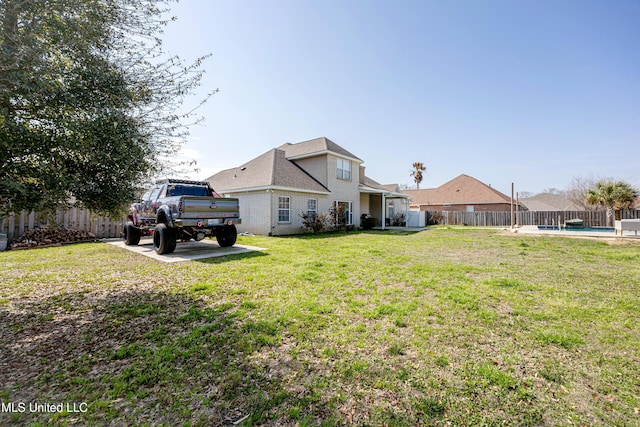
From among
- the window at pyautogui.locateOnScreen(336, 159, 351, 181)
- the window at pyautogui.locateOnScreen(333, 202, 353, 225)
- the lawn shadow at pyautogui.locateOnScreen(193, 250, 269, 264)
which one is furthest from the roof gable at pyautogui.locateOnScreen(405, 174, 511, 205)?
the lawn shadow at pyautogui.locateOnScreen(193, 250, 269, 264)

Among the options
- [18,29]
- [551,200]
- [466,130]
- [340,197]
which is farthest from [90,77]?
[551,200]

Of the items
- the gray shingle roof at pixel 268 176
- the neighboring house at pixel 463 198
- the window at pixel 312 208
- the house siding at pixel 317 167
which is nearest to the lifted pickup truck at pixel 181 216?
the gray shingle roof at pixel 268 176

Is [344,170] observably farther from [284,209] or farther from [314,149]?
[284,209]

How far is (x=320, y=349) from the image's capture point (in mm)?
2982

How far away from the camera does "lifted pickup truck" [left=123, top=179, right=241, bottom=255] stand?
7.98m

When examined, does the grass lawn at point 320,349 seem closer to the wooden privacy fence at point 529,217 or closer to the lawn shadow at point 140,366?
the lawn shadow at point 140,366

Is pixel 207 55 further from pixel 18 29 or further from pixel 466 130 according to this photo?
pixel 466 130

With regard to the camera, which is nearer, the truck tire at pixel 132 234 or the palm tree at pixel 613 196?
the truck tire at pixel 132 234

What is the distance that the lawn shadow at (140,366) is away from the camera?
2.06m

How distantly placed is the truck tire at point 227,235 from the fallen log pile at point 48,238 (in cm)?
727

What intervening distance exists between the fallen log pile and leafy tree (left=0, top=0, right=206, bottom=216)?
10083 millimetres

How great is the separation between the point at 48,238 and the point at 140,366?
12813 millimetres

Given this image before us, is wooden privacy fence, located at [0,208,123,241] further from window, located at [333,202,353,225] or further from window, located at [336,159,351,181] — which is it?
window, located at [336,159,351,181]

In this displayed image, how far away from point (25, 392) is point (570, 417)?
4.61 metres
